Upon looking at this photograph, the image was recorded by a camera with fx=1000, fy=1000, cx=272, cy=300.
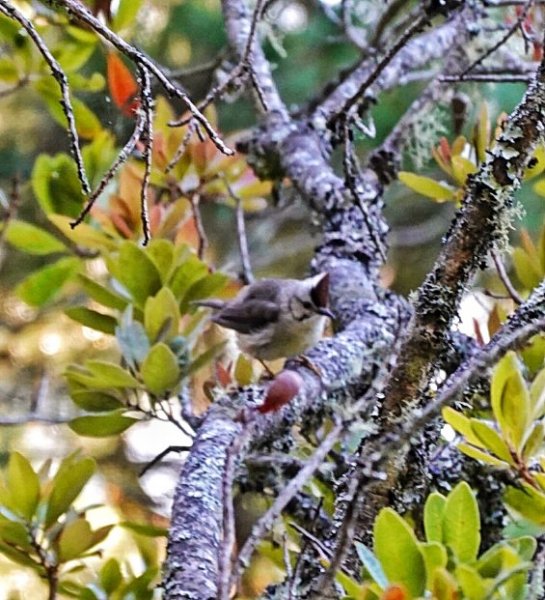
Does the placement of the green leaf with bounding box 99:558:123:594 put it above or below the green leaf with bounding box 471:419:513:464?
Answer: below

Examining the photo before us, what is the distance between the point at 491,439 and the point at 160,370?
1.82 feet

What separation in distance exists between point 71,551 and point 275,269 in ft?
6.82

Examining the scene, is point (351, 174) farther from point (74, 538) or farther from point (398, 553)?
point (398, 553)

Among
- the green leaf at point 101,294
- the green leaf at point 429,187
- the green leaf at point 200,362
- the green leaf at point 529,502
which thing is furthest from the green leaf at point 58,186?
the green leaf at point 529,502

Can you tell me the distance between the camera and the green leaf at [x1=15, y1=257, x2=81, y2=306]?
5.21ft

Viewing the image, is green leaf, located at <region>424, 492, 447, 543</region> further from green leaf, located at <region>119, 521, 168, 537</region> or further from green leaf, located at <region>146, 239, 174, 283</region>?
green leaf, located at <region>146, 239, 174, 283</region>

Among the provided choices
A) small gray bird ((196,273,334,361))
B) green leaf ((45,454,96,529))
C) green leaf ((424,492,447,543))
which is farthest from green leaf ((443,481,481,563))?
small gray bird ((196,273,334,361))

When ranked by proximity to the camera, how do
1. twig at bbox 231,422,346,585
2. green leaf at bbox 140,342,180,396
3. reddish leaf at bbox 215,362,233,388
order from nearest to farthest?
twig at bbox 231,422,346,585 → green leaf at bbox 140,342,180,396 → reddish leaf at bbox 215,362,233,388

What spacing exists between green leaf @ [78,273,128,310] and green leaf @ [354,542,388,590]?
79 cm

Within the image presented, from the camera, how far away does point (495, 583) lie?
59 cm

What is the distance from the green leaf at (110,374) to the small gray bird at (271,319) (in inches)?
15.3

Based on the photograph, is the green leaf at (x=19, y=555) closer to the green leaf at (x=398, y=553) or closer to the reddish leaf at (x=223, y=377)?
the reddish leaf at (x=223, y=377)

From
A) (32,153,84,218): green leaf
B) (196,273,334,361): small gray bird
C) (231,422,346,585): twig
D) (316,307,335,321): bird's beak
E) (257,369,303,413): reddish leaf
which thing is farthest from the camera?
(196,273,334,361): small gray bird

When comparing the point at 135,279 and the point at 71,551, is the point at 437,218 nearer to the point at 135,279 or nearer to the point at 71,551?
the point at 135,279
